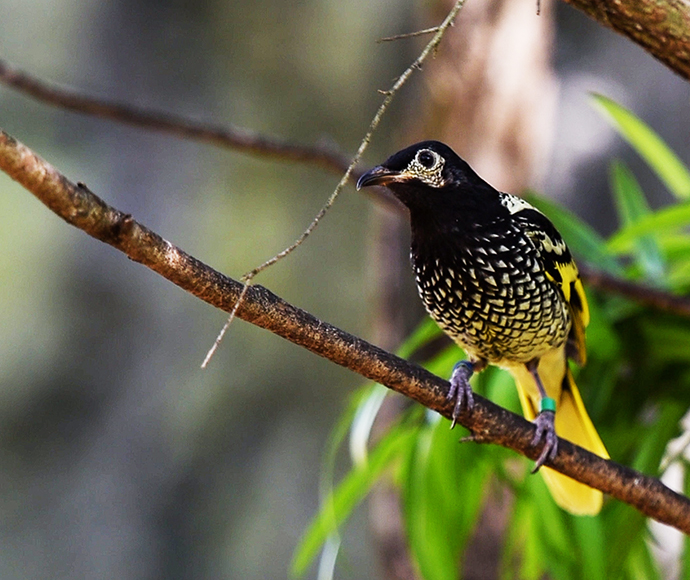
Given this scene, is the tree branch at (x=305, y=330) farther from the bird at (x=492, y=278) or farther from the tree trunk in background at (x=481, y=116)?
A: the tree trunk in background at (x=481, y=116)

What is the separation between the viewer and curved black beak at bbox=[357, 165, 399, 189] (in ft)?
4.57

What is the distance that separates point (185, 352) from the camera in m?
5.97

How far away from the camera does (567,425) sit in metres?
2.27

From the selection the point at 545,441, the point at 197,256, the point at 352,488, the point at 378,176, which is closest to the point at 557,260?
the point at 545,441

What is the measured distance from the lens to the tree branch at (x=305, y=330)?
990mm

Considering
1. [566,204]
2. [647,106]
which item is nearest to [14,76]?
[566,204]

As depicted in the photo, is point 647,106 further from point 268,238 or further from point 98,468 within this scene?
point 98,468

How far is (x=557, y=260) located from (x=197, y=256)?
4.30m

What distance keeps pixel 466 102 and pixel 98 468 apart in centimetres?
380

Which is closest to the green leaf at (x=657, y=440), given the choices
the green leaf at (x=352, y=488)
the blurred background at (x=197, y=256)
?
the green leaf at (x=352, y=488)

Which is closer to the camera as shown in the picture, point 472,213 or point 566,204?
point 472,213

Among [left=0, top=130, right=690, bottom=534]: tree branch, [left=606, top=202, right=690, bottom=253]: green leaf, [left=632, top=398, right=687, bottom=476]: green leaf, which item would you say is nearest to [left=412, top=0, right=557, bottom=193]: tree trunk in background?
→ [left=606, top=202, right=690, bottom=253]: green leaf

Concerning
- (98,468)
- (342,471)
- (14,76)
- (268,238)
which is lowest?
(98,468)

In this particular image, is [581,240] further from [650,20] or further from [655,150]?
[650,20]
